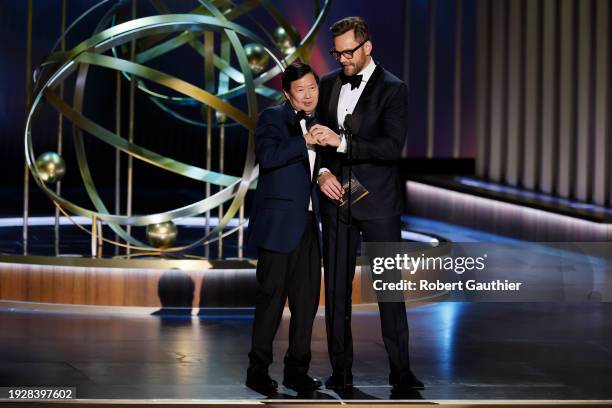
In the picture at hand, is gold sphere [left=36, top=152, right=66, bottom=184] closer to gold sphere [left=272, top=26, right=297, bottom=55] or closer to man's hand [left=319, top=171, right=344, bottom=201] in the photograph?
gold sphere [left=272, top=26, right=297, bottom=55]

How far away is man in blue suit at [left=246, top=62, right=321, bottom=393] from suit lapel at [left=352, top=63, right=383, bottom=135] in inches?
6.5

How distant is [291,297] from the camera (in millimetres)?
4887

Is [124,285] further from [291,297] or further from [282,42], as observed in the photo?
[282,42]

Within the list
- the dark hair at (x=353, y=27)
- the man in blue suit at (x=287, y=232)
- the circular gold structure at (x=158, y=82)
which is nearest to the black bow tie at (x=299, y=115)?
the man in blue suit at (x=287, y=232)

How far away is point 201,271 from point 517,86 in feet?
20.9

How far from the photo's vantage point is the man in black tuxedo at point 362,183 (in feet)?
15.5

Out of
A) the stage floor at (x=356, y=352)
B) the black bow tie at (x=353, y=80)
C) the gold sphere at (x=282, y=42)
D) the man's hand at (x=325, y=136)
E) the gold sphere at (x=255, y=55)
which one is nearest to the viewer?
the man's hand at (x=325, y=136)

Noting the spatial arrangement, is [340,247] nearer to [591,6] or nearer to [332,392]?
[332,392]

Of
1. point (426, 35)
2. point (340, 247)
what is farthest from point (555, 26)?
point (340, 247)

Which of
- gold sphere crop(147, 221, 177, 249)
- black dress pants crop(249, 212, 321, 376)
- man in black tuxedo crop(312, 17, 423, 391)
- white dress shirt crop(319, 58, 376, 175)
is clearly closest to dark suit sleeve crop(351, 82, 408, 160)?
man in black tuxedo crop(312, 17, 423, 391)

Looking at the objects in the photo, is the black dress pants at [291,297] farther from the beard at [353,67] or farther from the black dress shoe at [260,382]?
the beard at [353,67]

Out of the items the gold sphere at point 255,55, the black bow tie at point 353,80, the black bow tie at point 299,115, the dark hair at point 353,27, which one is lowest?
the black bow tie at point 299,115

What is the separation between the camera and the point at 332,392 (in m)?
4.73

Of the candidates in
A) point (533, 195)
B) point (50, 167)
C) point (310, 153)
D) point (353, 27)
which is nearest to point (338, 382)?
point (310, 153)
